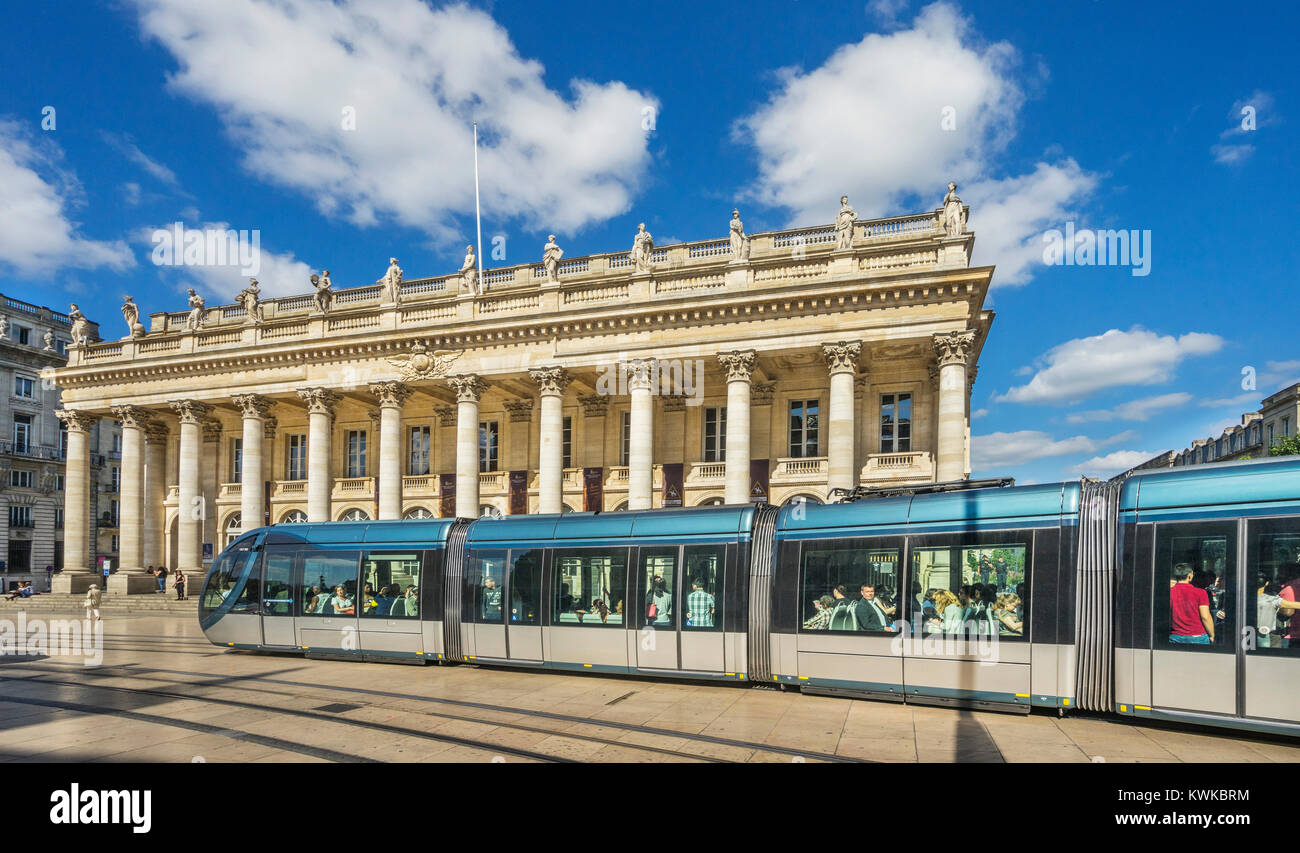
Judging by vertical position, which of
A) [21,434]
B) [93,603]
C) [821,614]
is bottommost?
[93,603]

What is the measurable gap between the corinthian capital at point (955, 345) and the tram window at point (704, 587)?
1563 cm

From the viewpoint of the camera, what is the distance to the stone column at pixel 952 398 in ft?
80.2

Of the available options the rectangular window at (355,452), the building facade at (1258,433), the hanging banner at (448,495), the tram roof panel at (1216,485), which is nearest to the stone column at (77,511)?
the rectangular window at (355,452)

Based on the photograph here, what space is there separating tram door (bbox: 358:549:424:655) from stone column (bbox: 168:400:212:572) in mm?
24842

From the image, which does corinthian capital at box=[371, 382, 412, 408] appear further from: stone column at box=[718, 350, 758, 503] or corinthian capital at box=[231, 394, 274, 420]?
stone column at box=[718, 350, 758, 503]

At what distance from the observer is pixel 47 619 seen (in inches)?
1241

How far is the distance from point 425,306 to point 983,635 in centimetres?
2709

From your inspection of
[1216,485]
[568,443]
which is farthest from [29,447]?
[1216,485]

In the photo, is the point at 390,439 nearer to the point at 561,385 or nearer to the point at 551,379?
the point at 551,379

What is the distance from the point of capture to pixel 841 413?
2573cm

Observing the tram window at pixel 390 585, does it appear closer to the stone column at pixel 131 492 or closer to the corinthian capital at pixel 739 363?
the corinthian capital at pixel 739 363

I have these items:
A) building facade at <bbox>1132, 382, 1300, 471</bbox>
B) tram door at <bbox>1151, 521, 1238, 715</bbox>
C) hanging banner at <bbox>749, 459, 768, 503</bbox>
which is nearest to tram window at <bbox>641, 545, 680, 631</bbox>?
tram door at <bbox>1151, 521, 1238, 715</bbox>

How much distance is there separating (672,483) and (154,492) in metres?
29.7
